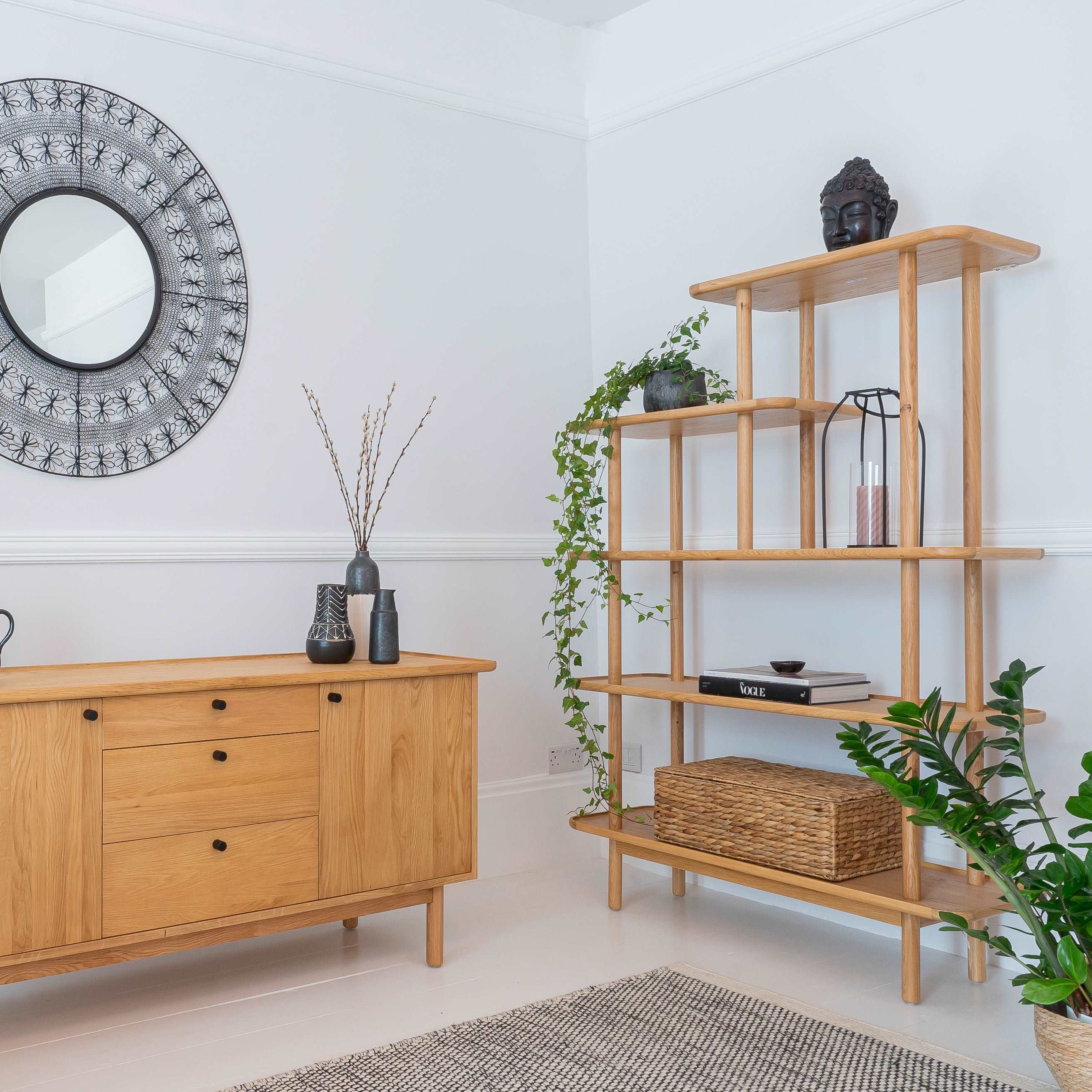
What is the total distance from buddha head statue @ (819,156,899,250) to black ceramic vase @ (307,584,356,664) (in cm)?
141

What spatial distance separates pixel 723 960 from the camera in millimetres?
2725

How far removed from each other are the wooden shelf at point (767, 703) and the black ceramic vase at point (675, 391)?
2.41ft

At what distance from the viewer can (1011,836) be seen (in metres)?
2.10

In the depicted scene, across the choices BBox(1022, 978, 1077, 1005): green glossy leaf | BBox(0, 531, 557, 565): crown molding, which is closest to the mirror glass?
BBox(0, 531, 557, 565): crown molding

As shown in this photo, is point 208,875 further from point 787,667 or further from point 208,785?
point 787,667

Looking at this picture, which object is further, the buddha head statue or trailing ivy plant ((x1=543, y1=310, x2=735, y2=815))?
trailing ivy plant ((x1=543, y1=310, x2=735, y2=815))

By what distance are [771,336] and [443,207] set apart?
3.55ft

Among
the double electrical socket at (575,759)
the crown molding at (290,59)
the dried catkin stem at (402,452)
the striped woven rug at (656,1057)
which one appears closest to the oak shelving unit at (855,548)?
the striped woven rug at (656,1057)

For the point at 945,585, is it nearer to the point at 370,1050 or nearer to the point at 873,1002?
the point at 873,1002

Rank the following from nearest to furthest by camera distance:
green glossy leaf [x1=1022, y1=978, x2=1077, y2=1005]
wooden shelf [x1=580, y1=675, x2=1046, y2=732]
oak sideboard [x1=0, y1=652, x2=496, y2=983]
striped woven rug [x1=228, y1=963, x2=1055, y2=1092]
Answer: green glossy leaf [x1=1022, y1=978, x2=1077, y2=1005] < striped woven rug [x1=228, y1=963, x2=1055, y2=1092] < oak sideboard [x1=0, y1=652, x2=496, y2=983] < wooden shelf [x1=580, y1=675, x2=1046, y2=732]

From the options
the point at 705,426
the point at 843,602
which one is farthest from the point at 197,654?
the point at 843,602

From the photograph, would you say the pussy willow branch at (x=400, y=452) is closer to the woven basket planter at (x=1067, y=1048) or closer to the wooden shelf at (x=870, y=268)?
the wooden shelf at (x=870, y=268)

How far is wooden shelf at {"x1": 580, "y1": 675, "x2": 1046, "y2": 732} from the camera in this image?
97.4 inches

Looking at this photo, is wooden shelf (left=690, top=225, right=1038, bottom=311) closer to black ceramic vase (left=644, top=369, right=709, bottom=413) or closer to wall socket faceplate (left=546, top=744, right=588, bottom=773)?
black ceramic vase (left=644, top=369, right=709, bottom=413)
